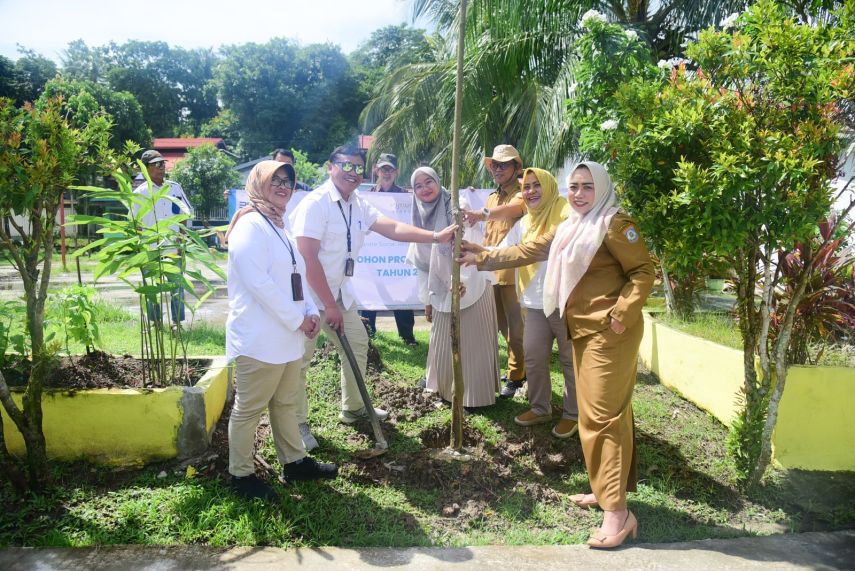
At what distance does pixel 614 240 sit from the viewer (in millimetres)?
3082

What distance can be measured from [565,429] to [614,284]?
4.70 ft

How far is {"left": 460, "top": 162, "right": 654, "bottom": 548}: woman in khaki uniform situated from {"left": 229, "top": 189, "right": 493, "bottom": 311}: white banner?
12.7 feet

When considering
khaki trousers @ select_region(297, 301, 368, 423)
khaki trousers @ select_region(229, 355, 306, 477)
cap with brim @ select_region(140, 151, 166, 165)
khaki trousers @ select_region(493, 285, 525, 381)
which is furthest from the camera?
cap with brim @ select_region(140, 151, 166, 165)

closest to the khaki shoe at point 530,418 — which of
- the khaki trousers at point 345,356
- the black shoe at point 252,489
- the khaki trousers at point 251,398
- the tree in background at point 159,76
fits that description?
the khaki trousers at point 345,356

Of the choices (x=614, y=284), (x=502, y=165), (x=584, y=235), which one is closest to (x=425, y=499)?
(x=614, y=284)

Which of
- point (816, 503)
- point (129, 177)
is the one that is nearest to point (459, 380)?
point (816, 503)

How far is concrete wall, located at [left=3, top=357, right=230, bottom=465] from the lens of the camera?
349 centimetres

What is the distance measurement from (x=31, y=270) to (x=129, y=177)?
2.81 feet

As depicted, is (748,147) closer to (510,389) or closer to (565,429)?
(565,429)

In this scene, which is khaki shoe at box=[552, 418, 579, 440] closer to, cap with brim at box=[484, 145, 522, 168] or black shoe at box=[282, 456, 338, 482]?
black shoe at box=[282, 456, 338, 482]

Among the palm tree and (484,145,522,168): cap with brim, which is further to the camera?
the palm tree

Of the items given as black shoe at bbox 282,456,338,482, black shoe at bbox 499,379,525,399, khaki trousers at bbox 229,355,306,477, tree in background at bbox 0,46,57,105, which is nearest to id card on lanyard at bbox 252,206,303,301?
khaki trousers at bbox 229,355,306,477

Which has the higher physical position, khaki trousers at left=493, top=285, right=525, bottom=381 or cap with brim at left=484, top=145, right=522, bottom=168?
cap with brim at left=484, top=145, right=522, bottom=168

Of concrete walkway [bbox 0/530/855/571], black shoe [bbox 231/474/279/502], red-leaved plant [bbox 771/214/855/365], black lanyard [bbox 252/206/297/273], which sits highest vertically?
black lanyard [bbox 252/206/297/273]
